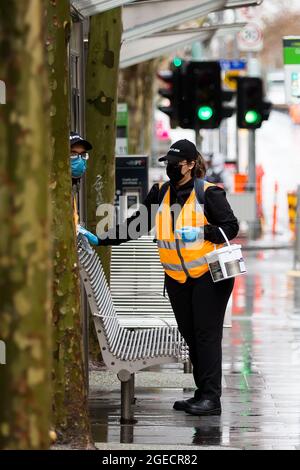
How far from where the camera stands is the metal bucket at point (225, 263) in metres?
8.91

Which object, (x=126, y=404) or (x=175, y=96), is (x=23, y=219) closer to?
(x=126, y=404)

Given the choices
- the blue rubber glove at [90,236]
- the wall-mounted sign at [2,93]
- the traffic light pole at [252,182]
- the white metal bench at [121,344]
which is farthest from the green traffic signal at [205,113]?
the wall-mounted sign at [2,93]

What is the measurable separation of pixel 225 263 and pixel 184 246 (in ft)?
1.04

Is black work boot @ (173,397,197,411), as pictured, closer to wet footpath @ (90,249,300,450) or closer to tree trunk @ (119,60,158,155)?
wet footpath @ (90,249,300,450)

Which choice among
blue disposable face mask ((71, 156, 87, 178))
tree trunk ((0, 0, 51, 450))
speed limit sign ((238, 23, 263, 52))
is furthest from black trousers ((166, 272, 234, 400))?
speed limit sign ((238, 23, 263, 52))

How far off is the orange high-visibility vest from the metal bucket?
A: 100 mm

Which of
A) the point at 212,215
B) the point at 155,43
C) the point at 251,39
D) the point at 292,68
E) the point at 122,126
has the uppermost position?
the point at 251,39

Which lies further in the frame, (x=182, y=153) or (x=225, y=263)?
(x=182, y=153)

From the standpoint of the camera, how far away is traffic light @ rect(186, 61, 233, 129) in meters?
19.5

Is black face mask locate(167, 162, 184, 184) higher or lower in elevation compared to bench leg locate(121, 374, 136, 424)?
higher

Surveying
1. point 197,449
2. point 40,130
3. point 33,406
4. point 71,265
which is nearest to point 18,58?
point 40,130

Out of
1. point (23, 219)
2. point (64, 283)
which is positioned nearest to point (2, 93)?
Result: point (23, 219)

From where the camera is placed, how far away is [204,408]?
9242mm

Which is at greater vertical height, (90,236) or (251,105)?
(251,105)
